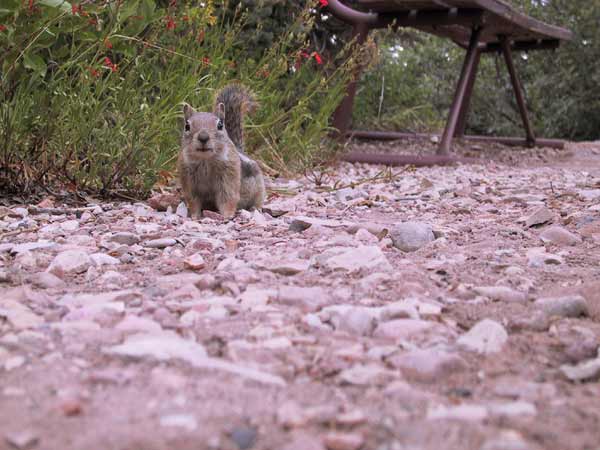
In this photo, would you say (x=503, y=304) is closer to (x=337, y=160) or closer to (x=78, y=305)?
(x=78, y=305)

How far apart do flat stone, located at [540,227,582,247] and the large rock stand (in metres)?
0.47

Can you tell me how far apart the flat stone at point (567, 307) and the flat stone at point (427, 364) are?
19.0 inches

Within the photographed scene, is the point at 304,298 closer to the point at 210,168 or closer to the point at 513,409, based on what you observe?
the point at 513,409

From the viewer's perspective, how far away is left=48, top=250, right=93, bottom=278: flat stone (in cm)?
227

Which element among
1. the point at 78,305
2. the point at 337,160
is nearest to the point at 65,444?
the point at 78,305

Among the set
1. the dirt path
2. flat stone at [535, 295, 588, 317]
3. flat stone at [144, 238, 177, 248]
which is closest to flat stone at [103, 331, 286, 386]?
the dirt path

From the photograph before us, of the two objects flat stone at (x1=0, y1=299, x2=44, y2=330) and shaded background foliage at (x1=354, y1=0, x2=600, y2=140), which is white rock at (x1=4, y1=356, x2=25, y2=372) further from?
shaded background foliage at (x1=354, y1=0, x2=600, y2=140)

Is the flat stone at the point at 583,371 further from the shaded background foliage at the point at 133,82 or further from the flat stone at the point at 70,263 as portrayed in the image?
the shaded background foliage at the point at 133,82

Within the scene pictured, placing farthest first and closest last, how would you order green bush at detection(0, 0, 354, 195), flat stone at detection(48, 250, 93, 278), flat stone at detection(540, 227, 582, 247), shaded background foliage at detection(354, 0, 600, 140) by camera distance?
shaded background foliage at detection(354, 0, 600, 140) → green bush at detection(0, 0, 354, 195) → flat stone at detection(540, 227, 582, 247) → flat stone at detection(48, 250, 93, 278)

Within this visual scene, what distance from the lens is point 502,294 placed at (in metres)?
1.91

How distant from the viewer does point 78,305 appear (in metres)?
1.76

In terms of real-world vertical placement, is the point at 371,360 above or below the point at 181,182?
above

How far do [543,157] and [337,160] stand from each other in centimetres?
304

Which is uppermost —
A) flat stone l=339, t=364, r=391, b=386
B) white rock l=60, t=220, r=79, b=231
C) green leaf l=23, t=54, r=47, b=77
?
green leaf l=23, t=54, r=47, b=77
